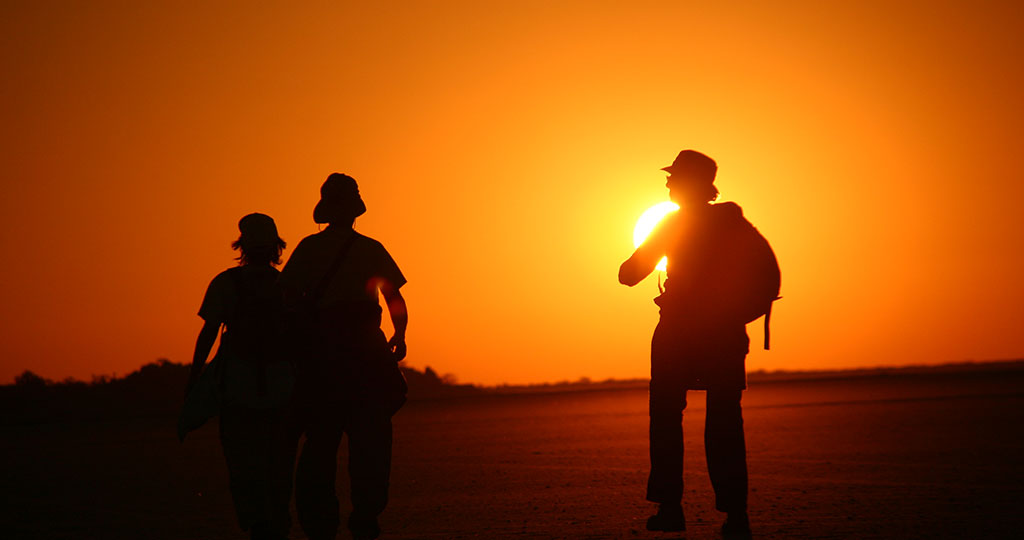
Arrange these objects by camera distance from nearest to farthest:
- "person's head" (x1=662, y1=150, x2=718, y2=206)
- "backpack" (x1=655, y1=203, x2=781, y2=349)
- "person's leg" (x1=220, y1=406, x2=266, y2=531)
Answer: "person's leg" (x1=220, y1=406, x2=266, y2=531) < "backpack" (x1=655, y1=203, x2=781, y2=349) < "person's head" (x1=662, y1=150, x2=718, y2=206)

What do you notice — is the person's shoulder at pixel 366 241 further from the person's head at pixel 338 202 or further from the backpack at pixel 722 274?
the backpack at pixel 722 274

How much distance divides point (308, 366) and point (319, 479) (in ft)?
2.20

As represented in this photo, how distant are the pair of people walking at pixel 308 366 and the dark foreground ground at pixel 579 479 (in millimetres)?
1378

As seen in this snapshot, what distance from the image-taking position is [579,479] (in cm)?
1309

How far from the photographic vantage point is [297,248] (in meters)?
7.75

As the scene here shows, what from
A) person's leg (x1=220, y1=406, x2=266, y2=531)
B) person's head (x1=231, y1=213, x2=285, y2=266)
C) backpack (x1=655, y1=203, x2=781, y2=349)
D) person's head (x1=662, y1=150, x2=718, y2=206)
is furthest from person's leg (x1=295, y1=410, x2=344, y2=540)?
person's head (x1=662, y1=150, x2=718, y2=206)

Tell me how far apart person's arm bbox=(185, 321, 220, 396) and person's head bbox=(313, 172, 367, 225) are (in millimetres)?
922

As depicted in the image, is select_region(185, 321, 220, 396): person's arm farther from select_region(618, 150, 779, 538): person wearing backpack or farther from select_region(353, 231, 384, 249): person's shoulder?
select_region(618, 150, 779, 538): person wearing backpack

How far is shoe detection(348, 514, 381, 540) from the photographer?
7.64 meters

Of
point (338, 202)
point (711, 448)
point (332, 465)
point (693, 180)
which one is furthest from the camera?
point (693, 180)

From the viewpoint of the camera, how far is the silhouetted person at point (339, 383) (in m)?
7.64

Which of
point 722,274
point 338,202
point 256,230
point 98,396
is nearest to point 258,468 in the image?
point 256,230

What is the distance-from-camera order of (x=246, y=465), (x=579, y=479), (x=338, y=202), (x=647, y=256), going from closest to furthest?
(x=246, y=465)
(x=338, y=202)
(x=647, y=256)
(x=579, y=479)

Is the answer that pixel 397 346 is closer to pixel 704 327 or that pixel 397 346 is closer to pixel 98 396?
pixel 704 327
